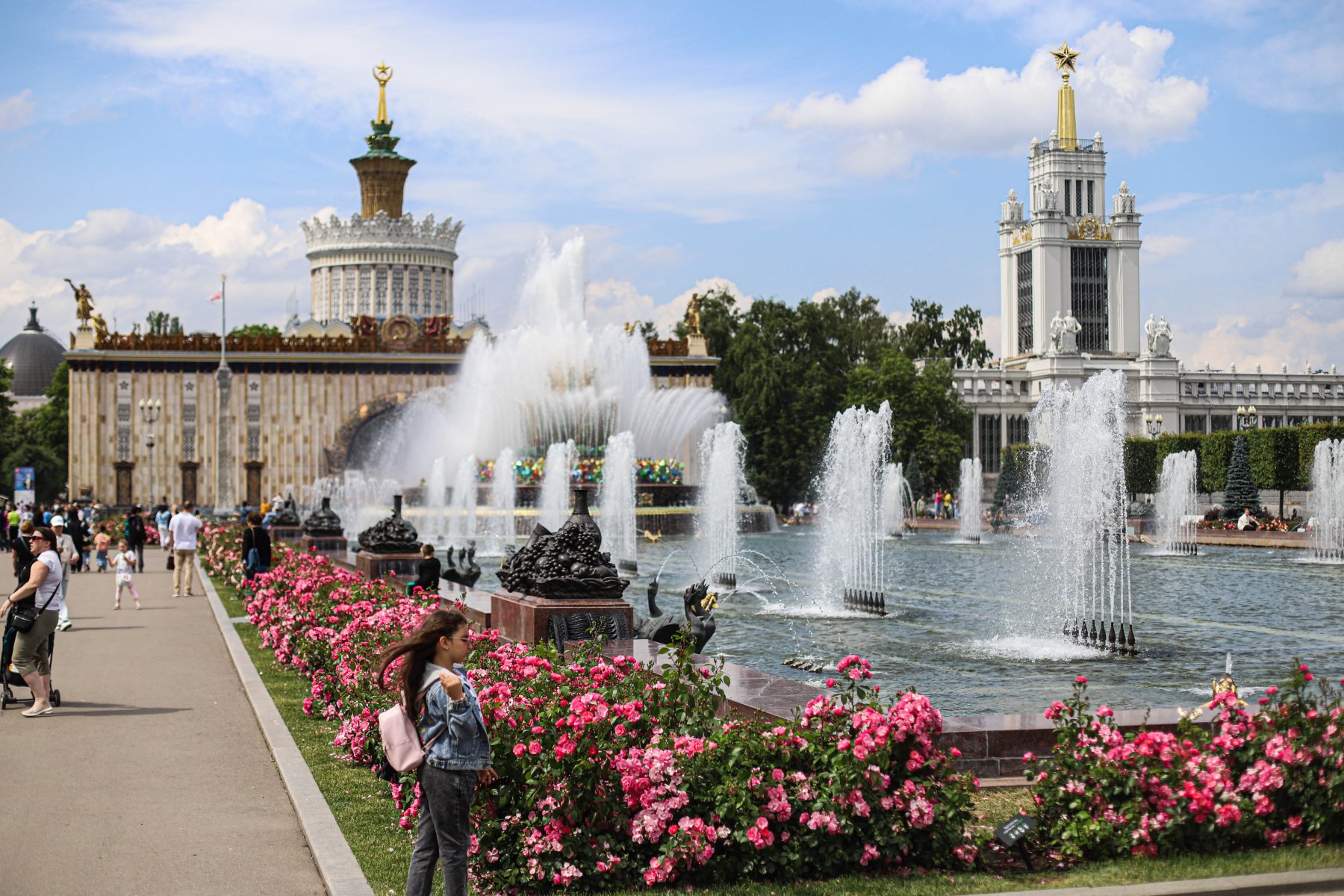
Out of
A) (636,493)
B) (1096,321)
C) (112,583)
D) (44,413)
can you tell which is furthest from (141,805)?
(1096,321)

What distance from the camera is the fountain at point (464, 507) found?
132 ft

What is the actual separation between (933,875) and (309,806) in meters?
3.35

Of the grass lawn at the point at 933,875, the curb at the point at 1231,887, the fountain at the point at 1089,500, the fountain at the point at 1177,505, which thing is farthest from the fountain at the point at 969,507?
the curb at the point at 1231,887

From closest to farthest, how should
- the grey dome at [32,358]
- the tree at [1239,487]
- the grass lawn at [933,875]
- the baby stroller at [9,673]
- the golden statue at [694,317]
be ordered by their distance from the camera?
the grass lawn at [933,875] → the baby stroller at [9,673] → the tree at [1239,487] → the golden statue at [694,317] → the grey dome at [32,358]

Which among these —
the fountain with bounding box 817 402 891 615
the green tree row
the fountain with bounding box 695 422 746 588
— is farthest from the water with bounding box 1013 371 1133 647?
the green tree row

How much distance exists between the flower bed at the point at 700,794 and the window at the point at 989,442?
271 feet

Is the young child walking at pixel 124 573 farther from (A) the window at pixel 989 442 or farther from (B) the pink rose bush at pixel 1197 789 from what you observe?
(A) the window at pixel 989 442

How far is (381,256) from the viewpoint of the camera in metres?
67.9

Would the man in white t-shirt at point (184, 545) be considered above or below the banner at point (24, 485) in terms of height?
below

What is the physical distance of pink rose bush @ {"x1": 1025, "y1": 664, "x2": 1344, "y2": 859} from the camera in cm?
609

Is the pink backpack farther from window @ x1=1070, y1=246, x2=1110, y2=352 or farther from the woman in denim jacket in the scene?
window @ x1=1070, y1=246, x2=1110, y2=352

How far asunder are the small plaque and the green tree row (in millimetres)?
54180

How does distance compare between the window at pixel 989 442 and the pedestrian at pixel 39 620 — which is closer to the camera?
the pedestrian at pixel 39 620

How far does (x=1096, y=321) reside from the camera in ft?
317
